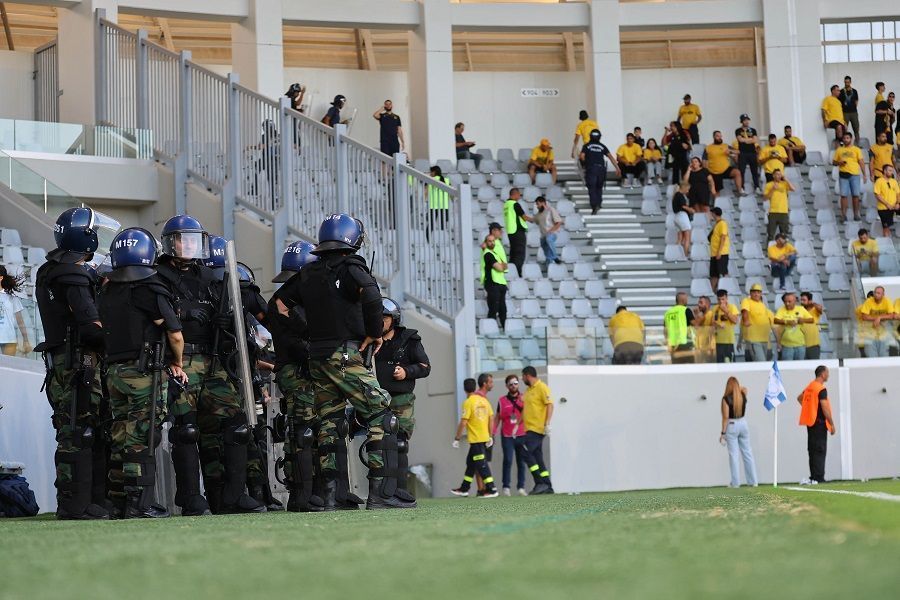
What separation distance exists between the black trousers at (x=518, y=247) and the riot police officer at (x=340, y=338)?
1293 centimetres

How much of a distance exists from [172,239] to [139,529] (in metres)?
3.97

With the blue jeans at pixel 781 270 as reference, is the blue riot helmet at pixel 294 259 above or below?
below

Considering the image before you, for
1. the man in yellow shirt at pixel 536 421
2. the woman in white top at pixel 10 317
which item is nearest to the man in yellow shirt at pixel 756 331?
the man in yellow shirt at pixel 536 421

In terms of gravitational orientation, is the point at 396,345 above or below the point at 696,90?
below

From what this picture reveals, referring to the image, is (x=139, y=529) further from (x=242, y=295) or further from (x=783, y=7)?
(x=783, y=7)

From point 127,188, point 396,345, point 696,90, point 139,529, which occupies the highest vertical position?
point 696,90

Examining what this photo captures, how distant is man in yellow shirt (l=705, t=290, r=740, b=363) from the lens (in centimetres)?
2034

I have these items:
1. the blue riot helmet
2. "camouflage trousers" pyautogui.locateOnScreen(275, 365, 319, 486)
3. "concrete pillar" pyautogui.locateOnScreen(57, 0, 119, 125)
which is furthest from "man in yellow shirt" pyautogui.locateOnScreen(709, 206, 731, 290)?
"camouflage trousers" pyautogui.locateOnScreen(275, 365, 319, 486)

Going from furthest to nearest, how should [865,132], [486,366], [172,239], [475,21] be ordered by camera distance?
1. [865,132]
2. [475,21]
3. [486,366]
4. [172,239]

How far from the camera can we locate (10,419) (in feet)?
42.6

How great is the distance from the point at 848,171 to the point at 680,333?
741cm

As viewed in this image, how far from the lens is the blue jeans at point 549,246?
24141mm

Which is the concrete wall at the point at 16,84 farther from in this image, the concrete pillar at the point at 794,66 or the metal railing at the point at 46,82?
the concrete pillar at the point at 794,66

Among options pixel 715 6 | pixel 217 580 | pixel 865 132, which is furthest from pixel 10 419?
pixel 865 132
